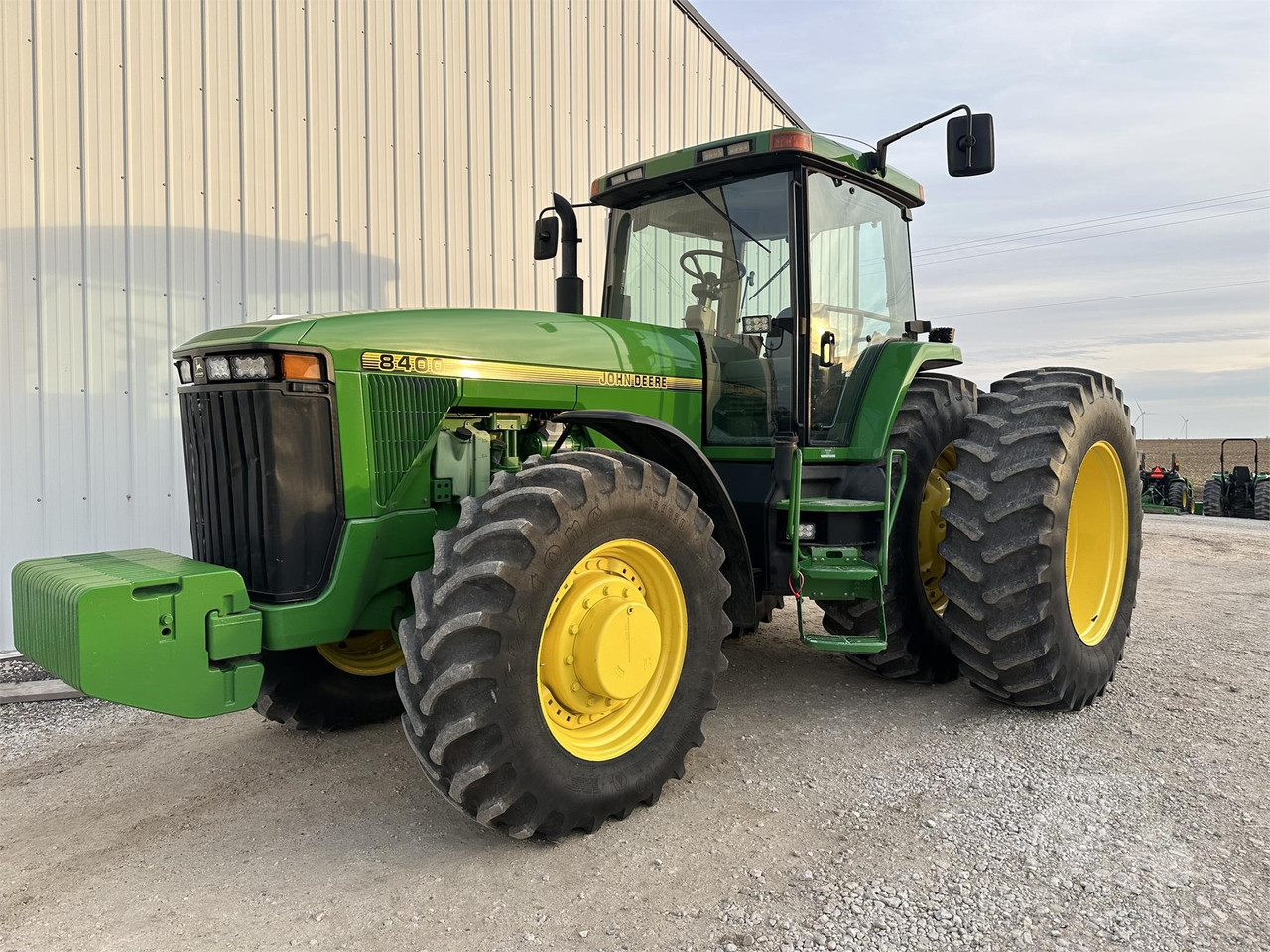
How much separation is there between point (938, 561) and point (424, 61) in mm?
5204

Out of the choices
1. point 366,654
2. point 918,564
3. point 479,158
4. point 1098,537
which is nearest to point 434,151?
point 479,158

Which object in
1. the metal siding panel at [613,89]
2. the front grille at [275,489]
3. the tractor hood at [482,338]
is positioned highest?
the metal siding panel at [613,89]

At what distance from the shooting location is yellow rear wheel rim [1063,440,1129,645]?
15.2ft

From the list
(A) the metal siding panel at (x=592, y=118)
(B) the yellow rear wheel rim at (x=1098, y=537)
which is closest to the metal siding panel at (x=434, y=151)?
(A) the metal siding panel at (x=592, y=118)

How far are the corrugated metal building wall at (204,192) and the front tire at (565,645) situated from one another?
3.68 m

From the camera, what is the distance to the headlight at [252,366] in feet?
9.63

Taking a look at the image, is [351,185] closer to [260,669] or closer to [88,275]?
[88,275]

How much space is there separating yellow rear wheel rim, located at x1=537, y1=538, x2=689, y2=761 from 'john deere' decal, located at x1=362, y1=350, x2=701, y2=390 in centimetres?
84

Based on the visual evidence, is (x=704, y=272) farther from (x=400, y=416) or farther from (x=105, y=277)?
(x=105, y=277)

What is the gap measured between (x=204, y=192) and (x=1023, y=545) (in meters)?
5.17

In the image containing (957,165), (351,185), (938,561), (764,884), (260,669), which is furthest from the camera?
(351,185)

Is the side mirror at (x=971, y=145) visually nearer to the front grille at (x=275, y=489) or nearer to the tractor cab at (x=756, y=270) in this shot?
the tractor cab at (x=756, y=270)

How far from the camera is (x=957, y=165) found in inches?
159

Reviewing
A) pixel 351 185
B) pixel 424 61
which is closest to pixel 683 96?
pixel 424 61
